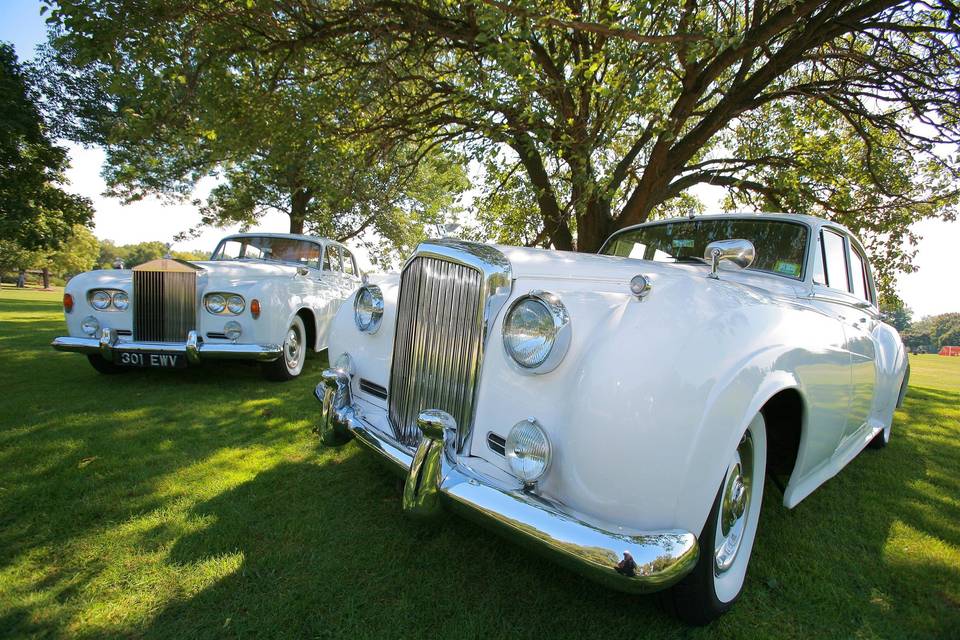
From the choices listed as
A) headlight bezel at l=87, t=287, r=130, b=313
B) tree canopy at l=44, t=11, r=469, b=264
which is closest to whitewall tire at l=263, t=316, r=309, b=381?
headlight bezel at l=87, t=287, r=130, b=313

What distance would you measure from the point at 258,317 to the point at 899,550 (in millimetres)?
5111

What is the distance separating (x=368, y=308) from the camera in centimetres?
274

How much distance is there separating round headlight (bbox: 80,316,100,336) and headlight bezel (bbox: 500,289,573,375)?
4.80 m

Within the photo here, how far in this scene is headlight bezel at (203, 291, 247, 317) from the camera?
479cm

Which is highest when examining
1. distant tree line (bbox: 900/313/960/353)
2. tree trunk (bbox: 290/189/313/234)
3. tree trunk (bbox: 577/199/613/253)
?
tree trunk (bbox: 290/189/313/234)

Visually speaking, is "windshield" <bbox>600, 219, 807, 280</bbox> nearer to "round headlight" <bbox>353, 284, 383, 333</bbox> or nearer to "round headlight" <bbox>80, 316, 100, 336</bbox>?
"round headlight" <bbox>353, 284, 383, 333</bbox>

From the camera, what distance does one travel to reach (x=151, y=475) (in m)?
2.82

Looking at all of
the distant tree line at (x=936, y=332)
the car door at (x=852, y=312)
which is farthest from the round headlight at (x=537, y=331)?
the distant tree line at (x=936, y=332)

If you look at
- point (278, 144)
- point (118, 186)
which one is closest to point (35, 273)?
point (118, 186)

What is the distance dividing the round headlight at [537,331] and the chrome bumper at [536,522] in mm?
385

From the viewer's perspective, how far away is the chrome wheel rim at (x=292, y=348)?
538cm

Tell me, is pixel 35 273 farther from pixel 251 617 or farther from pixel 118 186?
pixel 251 617

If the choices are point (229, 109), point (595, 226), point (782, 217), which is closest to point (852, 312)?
point (782, 217)

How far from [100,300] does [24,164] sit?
664 centimetres
